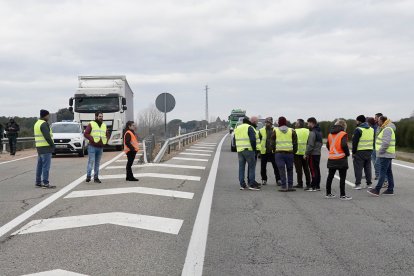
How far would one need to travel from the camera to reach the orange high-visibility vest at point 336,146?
10891mm

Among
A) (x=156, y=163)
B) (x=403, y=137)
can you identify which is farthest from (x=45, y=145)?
(x=403, y=137)

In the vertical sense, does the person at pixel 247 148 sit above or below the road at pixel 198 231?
above

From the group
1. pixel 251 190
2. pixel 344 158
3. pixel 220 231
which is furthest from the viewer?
pixel 251 190

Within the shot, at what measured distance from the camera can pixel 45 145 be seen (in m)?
12.4

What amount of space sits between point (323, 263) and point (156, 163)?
12882 mm

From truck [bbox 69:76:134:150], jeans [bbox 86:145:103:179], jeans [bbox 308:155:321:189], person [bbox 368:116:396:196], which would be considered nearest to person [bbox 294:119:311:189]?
jeans [bbox 308:155:321:189]

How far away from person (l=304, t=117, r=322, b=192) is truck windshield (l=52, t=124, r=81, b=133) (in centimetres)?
1422

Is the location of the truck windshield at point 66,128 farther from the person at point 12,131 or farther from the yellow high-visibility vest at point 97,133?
the yellow high-visibility vest at point 97,133

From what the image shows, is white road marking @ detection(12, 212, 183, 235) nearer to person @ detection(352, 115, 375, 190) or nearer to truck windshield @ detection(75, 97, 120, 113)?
person @ detection(352, 115, 375, 190)

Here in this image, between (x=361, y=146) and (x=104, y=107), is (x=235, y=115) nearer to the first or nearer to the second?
(x=104, y=107)

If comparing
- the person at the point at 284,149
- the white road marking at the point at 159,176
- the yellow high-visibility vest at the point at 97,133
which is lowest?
the white road marking at the point at 159,176

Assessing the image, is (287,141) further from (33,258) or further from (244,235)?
(33,258)

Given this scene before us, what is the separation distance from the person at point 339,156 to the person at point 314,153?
1165 mm

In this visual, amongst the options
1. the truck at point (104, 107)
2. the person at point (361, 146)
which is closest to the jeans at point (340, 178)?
the person at point (361, 146)
